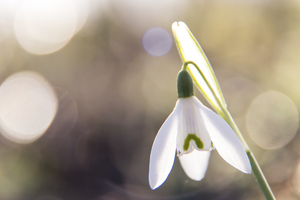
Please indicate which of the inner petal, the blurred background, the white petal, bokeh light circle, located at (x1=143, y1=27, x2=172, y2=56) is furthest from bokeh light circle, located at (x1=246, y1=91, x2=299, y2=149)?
the inner petal

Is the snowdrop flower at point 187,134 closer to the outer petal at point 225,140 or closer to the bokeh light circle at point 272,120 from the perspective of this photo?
the outer petal at point 225,140

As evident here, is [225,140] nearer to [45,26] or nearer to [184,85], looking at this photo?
[184,85]

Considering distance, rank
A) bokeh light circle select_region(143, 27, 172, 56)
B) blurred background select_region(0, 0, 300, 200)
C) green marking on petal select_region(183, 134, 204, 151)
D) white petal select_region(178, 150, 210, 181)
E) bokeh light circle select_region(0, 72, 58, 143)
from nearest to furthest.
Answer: green marking on petal select_region(183, 134, 204, 151), white petal select_region(178, 150, 210, 181), blurred background select_region(0, 0, 300, 200), bokeh light circle select_region(0, 72, 58, 143), bokeh light circle select_region(143, 27, 172, 56)

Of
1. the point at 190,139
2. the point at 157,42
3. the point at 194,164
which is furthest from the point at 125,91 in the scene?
the point at 190,139

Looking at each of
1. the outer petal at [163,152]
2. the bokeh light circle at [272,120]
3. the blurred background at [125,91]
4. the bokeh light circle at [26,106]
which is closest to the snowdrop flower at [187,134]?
the outer petal at [163,152]

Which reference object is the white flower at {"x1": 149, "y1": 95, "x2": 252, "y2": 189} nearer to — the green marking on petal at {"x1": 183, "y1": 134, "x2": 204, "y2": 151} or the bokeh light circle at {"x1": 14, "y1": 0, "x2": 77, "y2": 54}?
the green marking on petal at {"x1": 183, "y1": 134, "x2": 204, "y2": 151}

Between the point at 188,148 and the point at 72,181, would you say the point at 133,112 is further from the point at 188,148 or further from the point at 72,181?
the point at 188,148

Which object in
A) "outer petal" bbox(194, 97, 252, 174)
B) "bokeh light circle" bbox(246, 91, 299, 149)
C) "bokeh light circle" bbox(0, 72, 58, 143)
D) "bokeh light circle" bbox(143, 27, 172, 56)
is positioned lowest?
"outer petal" bbox(194, 97, 252, 174)
